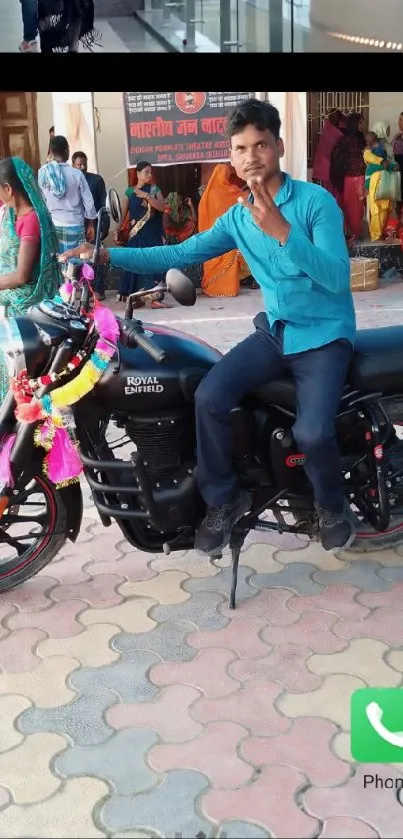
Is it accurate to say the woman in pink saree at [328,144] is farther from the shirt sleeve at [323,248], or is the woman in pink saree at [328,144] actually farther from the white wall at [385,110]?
the shirt sleeve at [323,248]

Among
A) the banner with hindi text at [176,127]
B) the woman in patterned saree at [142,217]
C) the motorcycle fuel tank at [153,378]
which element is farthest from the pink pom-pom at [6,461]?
the banner with hindi text at [176,127]

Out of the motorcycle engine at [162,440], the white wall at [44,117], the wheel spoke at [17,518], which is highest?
the white wall at [44,117]

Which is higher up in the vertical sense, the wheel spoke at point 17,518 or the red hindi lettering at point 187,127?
the red hindi lettering at point 187,127

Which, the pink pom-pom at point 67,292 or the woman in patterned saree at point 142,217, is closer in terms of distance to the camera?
the pink pom-pom at point 67,292

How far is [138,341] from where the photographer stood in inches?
103

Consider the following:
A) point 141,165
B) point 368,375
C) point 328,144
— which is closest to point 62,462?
point 368,375

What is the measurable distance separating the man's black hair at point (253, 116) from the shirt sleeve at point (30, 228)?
4.72 ft

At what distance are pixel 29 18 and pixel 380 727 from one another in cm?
165

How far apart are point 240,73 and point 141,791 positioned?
1672 mm

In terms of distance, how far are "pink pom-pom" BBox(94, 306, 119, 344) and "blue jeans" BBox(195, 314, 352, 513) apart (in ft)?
1.00

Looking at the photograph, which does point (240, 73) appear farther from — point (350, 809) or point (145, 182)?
point (145, 182)

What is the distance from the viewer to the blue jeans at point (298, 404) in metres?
2.75

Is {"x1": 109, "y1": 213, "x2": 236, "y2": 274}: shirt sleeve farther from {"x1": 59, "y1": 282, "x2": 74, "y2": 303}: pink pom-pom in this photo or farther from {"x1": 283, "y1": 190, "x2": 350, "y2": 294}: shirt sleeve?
{"x1": 283, "y1": 190, "x2": 350, "y2": 294}: shirt sleeve

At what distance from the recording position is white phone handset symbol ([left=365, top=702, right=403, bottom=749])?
2.05m
